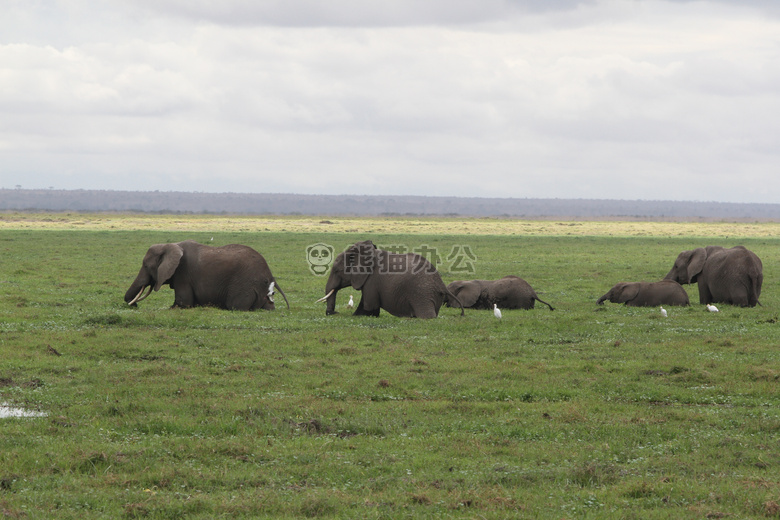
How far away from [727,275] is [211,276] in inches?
564

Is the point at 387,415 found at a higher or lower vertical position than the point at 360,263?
lower

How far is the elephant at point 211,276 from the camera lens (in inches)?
869

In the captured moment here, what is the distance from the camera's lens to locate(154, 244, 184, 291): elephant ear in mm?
21844

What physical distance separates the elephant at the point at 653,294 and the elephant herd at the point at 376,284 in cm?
3

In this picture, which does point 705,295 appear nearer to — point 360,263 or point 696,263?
point 696,263

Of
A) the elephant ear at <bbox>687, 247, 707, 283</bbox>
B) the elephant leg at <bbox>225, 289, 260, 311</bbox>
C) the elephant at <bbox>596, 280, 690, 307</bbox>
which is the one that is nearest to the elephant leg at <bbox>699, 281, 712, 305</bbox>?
the elephant ear at <bbox>687, 247, 707, 283</bbox>

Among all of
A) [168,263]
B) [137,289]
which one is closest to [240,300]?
[168,263]

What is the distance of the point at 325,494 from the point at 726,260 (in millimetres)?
19163

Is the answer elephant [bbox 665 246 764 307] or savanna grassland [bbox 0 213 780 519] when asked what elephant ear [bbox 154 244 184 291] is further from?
elephant [bbox 665 246 764 307]

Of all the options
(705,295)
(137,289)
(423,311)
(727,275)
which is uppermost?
(727,275)

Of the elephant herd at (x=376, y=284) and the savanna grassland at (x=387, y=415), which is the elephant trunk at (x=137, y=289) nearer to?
the elephant herd at (x=376, y=284)

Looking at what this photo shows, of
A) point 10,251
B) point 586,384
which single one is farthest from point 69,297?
point 10,251

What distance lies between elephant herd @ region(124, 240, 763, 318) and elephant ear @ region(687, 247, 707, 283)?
0.82 ft

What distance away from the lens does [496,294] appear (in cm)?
2383
